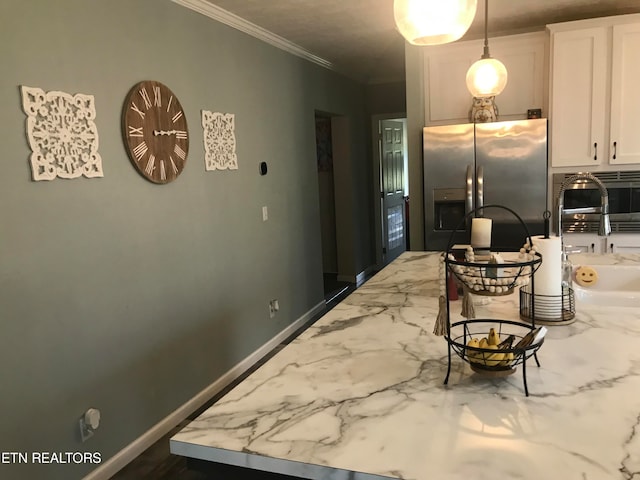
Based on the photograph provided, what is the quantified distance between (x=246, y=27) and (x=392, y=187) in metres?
3.49

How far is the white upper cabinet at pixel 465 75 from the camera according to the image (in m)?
3.78

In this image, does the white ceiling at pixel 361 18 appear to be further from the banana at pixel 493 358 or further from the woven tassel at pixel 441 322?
the banana at pixel 493 358

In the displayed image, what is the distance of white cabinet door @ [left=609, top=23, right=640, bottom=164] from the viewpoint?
3.44 m

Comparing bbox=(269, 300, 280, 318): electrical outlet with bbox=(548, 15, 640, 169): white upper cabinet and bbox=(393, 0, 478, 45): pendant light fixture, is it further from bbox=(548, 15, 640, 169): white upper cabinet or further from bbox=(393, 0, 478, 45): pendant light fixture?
bbox=(393, 0, 478, 45): pendant light fixture

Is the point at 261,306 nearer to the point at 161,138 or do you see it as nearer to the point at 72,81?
the point at 161,138

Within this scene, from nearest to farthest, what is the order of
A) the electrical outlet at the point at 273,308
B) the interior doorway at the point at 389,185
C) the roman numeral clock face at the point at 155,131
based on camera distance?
the roman numeral clock face at the point at 155,131 → the electrical outlet at the point at 273,308 → the interior doorway at the point at 389,185

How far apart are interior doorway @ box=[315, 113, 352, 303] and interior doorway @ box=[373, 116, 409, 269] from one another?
63 centimetres

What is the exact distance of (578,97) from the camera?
11.8 feet

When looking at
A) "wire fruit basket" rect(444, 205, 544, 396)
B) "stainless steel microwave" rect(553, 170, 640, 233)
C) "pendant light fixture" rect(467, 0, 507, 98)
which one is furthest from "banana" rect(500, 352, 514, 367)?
"stainless steel microwave" rect(553, 170, 640, 233)

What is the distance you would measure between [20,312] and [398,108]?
4.90 m

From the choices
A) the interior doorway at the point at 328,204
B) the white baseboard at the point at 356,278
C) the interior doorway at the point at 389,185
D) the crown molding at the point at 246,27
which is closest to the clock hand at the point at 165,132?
the crown molding at the point at 246,27

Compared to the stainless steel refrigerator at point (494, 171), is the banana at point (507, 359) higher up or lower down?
lower down

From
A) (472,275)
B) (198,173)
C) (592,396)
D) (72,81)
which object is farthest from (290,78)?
(592,396)

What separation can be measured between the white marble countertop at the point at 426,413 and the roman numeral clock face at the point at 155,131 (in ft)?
4.97
